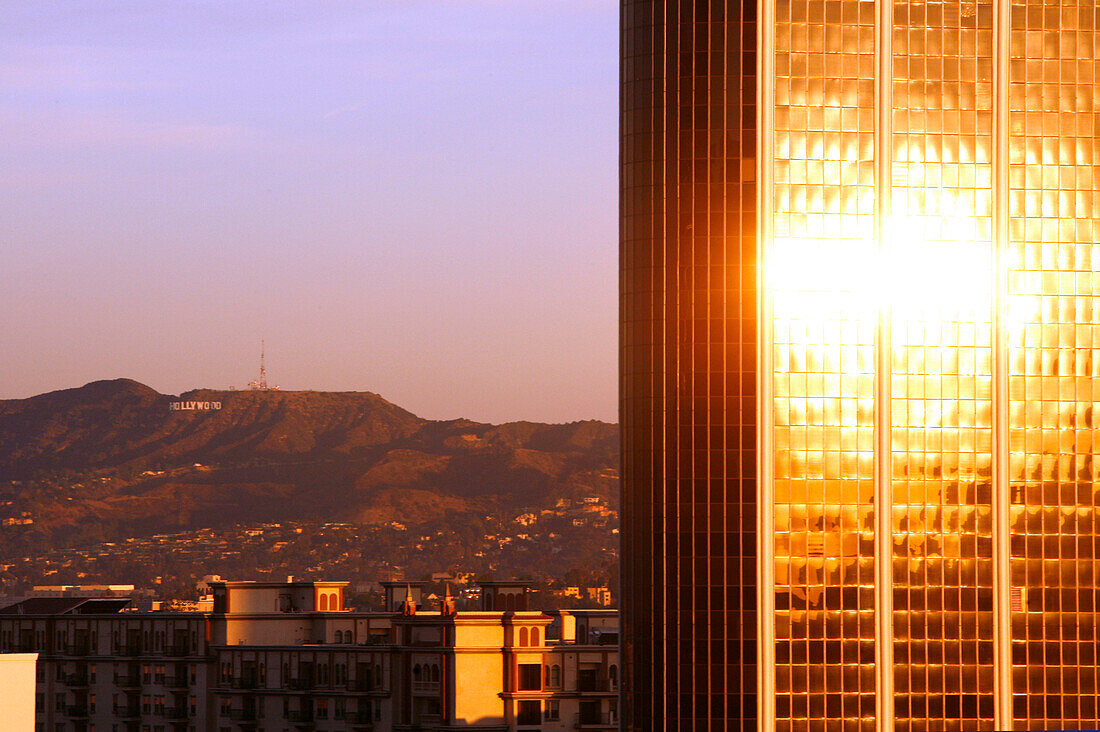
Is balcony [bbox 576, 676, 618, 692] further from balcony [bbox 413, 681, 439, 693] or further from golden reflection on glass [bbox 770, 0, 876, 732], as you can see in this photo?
golden reflection on glass [bbox 770, 0, 876, 732]

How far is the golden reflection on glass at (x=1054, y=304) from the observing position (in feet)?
427

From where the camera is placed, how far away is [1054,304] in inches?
5221

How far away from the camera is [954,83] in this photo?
130625 mm

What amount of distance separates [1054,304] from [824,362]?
2011 cm

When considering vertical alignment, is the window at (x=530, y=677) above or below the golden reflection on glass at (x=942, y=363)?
below

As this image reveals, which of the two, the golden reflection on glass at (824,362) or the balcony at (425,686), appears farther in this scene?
the balcony at (425,686)

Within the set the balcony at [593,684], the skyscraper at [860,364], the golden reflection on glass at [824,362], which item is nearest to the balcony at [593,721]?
the balcony at [593,684]

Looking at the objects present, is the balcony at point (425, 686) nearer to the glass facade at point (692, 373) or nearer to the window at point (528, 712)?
the window at point (528, 712)

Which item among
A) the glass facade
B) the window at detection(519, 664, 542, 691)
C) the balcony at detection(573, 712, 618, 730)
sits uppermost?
the glass facade

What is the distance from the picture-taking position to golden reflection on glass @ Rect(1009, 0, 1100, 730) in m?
130

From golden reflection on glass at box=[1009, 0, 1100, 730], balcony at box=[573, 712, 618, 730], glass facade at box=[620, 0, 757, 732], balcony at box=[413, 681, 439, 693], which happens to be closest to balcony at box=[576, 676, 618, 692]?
balcony at box=[573, 712, 618, 730]

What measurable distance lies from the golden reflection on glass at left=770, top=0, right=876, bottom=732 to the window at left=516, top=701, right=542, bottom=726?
60554 mm

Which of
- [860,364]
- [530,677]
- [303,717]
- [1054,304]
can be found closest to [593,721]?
[530,677]

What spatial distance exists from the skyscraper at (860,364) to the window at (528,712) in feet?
180
